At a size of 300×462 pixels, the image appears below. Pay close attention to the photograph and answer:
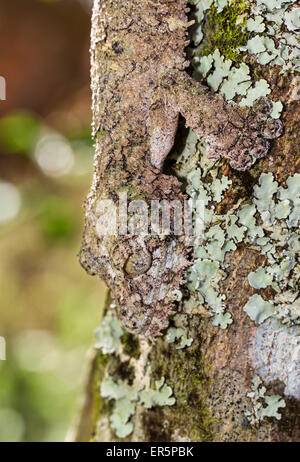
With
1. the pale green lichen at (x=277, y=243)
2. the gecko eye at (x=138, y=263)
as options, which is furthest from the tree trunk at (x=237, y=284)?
the gecko eye at (x=138, y=263)

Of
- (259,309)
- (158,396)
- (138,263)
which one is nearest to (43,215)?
(158,396)

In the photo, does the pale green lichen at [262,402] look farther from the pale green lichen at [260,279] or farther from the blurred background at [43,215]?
the blurred background at [43,215]

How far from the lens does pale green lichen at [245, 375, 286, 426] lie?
4.02 feet

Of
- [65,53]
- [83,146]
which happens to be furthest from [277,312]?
[65,53]

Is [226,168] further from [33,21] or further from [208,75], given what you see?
[33,21]

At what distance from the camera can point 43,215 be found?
3.33 m

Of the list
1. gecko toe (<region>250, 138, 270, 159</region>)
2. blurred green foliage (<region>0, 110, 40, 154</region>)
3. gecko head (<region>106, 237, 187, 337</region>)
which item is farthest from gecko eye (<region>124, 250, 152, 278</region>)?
blurred green foliage (<region>0, 110, 40, 154</region>)

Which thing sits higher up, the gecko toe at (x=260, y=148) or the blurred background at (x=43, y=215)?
the blurred background at (x=43, y=215)

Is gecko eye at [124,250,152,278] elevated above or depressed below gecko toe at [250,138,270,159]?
below

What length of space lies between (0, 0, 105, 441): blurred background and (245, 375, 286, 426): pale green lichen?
224 centimetres

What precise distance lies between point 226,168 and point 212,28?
1.26 feet

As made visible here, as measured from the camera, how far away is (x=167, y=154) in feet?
4.11

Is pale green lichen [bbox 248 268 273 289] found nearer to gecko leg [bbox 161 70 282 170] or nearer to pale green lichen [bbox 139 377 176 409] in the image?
gecko leg [bbox 161 70 282 170]

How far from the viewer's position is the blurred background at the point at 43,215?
3340 mm
